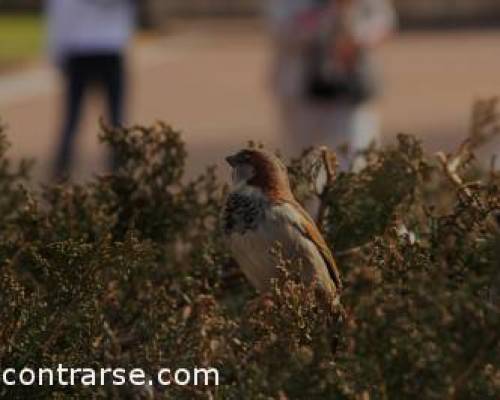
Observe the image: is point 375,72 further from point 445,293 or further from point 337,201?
point 445,293

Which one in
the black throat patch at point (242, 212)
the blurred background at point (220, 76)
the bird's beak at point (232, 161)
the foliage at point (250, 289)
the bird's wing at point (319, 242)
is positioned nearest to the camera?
the foliage at point (250, 289)

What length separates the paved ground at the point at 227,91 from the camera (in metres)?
16.9

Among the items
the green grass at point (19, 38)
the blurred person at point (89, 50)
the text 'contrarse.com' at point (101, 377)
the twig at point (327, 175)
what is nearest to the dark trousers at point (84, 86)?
the blurred person at point (89, 50)

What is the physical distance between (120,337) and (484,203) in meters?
0.63

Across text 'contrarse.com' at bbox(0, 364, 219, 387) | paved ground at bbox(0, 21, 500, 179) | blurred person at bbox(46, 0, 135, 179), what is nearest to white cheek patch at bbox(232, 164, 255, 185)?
text 'contrarse.com' at bbox(0, 364, 219, 387)

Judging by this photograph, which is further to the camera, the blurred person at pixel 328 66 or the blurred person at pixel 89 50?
the blurred person at pixel 89 50

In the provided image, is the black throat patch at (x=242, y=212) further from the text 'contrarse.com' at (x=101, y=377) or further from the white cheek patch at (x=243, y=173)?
the text 'contrarse.com' at (x=101, y=377)

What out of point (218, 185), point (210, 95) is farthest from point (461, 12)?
point (218, 185)

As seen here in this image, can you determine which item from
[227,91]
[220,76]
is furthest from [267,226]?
[220,76]

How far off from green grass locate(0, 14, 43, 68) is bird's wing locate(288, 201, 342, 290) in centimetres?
2080

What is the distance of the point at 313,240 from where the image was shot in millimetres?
2949

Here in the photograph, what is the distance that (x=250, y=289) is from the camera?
10.6 feet

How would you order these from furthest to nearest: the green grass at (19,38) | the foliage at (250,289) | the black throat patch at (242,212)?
the green grass at (19,38), the black throat patch at (242,212), the foliage at (250,289)

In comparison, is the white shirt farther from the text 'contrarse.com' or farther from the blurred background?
the text 'contrarse.com'
